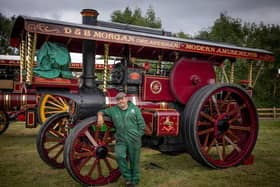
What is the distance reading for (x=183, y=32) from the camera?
35.6 m

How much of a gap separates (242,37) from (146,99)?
1108 inches

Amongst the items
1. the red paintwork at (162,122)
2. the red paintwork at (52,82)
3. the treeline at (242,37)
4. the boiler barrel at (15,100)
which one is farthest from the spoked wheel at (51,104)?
the treeline at (242,37)

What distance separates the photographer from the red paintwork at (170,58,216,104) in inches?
164

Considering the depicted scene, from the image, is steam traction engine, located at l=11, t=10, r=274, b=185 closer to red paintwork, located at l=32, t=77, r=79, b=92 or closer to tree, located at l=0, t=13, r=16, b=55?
red paintwork, located at l=32, t=77, r=79, b=92

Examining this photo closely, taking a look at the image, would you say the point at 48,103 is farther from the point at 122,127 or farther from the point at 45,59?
the point at 122,127

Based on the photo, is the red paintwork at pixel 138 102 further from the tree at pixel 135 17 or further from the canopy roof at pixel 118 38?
the tree at pixel 135 17

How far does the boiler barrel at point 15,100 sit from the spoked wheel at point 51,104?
2.05 ft

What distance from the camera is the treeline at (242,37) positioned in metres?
22.8

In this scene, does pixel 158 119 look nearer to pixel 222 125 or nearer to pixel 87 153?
pixel 87 153

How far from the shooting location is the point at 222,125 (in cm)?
426

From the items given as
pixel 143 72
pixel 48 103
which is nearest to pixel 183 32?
pixel 48 103

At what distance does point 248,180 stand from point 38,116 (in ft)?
16.3

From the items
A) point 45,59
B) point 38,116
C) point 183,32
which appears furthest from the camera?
point 183,32

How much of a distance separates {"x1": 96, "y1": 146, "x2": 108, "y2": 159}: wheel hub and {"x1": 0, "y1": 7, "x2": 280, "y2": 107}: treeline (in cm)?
1841
